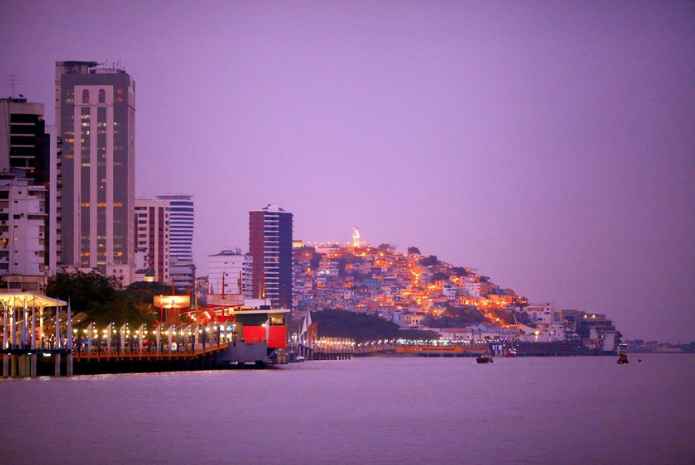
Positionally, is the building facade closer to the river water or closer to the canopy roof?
the canopy roof

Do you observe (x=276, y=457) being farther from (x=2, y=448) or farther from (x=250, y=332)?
(x=250, y=332)

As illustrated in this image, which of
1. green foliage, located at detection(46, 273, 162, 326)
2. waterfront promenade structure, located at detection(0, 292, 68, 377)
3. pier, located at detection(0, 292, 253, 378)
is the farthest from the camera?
green foliage, located at detection(46, 273, 162, 326)

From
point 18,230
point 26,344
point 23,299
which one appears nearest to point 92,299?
point 18,230

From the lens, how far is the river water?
225ft

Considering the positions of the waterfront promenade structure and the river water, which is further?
the waterfront promenade structure

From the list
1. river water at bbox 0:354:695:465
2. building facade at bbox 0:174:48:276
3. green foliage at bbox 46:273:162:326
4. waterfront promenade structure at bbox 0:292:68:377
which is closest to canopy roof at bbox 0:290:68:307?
waterfront promenade structure at bbox 0:292:68:377

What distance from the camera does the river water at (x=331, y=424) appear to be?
225 feet

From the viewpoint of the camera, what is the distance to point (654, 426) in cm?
8769

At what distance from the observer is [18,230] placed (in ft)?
581

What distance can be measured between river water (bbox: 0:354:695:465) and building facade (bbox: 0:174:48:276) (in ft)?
152

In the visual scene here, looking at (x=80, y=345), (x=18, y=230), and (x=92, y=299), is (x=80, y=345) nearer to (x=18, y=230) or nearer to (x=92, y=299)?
(x=92, y=299)

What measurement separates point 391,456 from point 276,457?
519 cm

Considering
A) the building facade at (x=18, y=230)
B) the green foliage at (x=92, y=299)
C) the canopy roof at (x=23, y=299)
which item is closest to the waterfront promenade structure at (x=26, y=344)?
the canopy roof at (x=23, y=299)

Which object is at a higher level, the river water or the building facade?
the building facade
